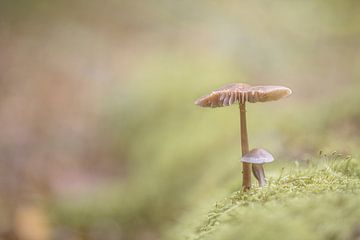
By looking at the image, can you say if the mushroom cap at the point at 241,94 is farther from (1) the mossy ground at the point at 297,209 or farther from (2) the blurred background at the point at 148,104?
(2) the blurred background at the point at 148,104

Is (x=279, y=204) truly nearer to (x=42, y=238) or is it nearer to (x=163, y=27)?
(x=42, y=238)

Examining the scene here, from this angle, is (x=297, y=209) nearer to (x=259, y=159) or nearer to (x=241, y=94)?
(x=259, y=159)

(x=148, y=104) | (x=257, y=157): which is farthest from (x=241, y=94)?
(x=148, y=104)

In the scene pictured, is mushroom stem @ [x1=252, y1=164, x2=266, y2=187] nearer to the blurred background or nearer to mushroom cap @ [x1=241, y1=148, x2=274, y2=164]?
mushroom cap @ [x1=241, y1=148, x2=274, y2=164]

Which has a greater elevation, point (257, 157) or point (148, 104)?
point (148, 104)

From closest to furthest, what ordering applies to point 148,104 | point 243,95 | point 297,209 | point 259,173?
point 297,209 → point 243,95 → point 259,173 → point 148,104

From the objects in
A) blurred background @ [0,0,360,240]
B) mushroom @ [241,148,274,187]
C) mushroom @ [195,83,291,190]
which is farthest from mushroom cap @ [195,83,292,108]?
blurred background @ [0,0,360,240]
